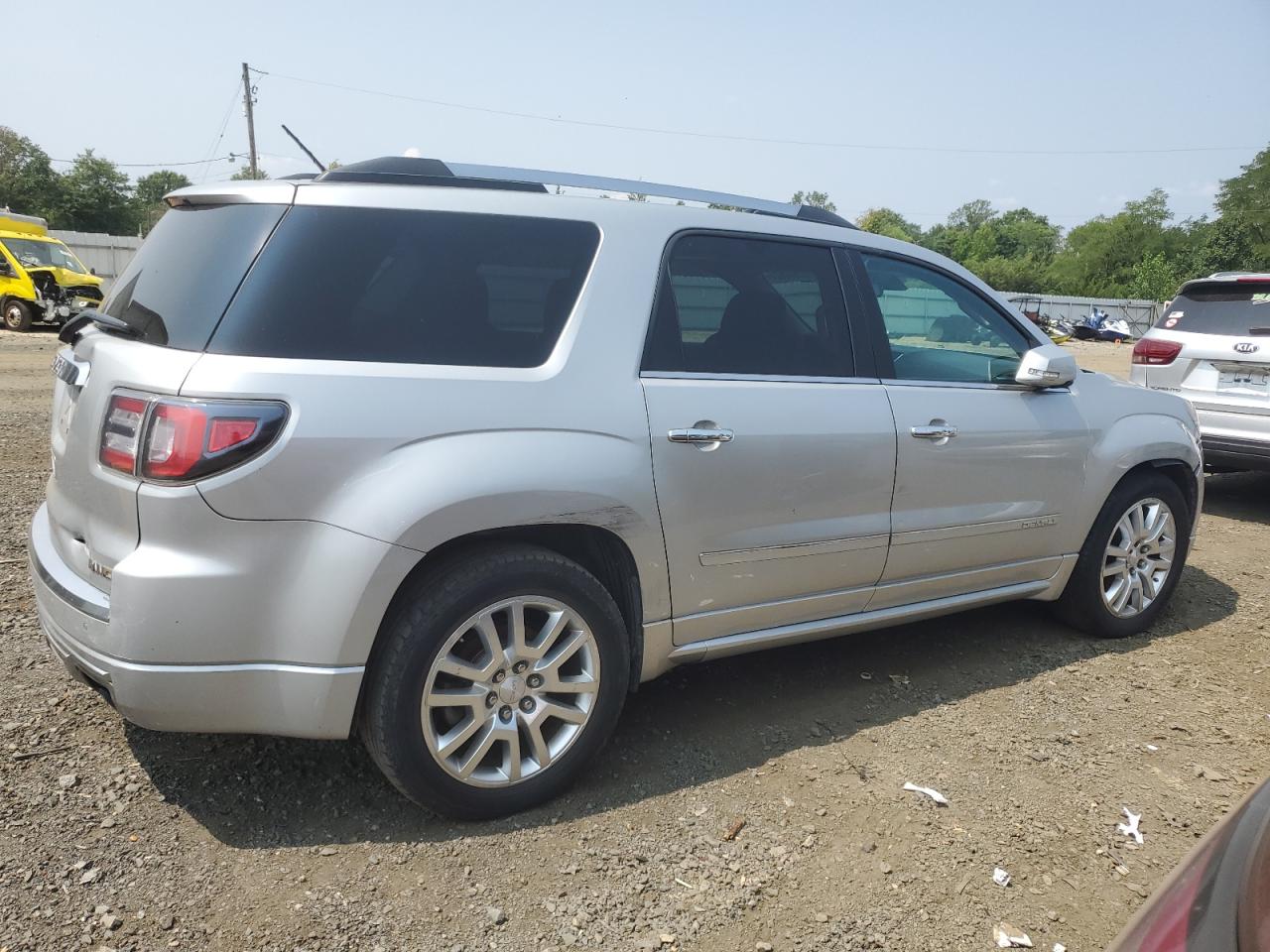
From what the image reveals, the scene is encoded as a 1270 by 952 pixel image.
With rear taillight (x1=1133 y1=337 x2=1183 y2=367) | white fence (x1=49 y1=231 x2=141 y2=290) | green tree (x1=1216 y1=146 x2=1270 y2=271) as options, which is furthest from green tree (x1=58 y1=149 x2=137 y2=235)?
green tree (x1=1216 y1=146 x2=1270 y2=271)

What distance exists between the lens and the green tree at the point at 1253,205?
224 ft

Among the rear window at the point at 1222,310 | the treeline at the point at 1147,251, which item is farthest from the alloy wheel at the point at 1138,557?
the treeline at the point at 1147,251

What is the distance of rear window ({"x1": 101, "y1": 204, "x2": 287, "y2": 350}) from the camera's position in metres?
2.49

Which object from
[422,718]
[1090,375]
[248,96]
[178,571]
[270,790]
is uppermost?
[248,96]

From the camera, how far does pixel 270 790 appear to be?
2.86 metres

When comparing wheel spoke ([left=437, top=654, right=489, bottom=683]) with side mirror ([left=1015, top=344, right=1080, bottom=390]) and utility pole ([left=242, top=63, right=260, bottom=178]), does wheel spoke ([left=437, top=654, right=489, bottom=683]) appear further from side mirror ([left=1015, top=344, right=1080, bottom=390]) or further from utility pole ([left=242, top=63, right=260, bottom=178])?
utility pole ([left=242, top=63, right=260, bottom=178])

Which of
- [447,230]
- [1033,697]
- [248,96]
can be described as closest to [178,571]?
[447,230]

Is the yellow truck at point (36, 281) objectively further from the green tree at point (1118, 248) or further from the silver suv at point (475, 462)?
the green tree at point (1118, 248)

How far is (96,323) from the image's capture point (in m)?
2.85

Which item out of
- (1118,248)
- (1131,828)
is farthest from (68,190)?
(1118,248)

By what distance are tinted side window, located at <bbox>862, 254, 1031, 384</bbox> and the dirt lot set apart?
4.15ft

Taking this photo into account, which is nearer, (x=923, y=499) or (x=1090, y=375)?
(x=923, y=499)

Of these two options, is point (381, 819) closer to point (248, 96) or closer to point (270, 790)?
point (270, 790)

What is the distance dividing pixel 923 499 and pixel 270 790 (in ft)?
7.93
